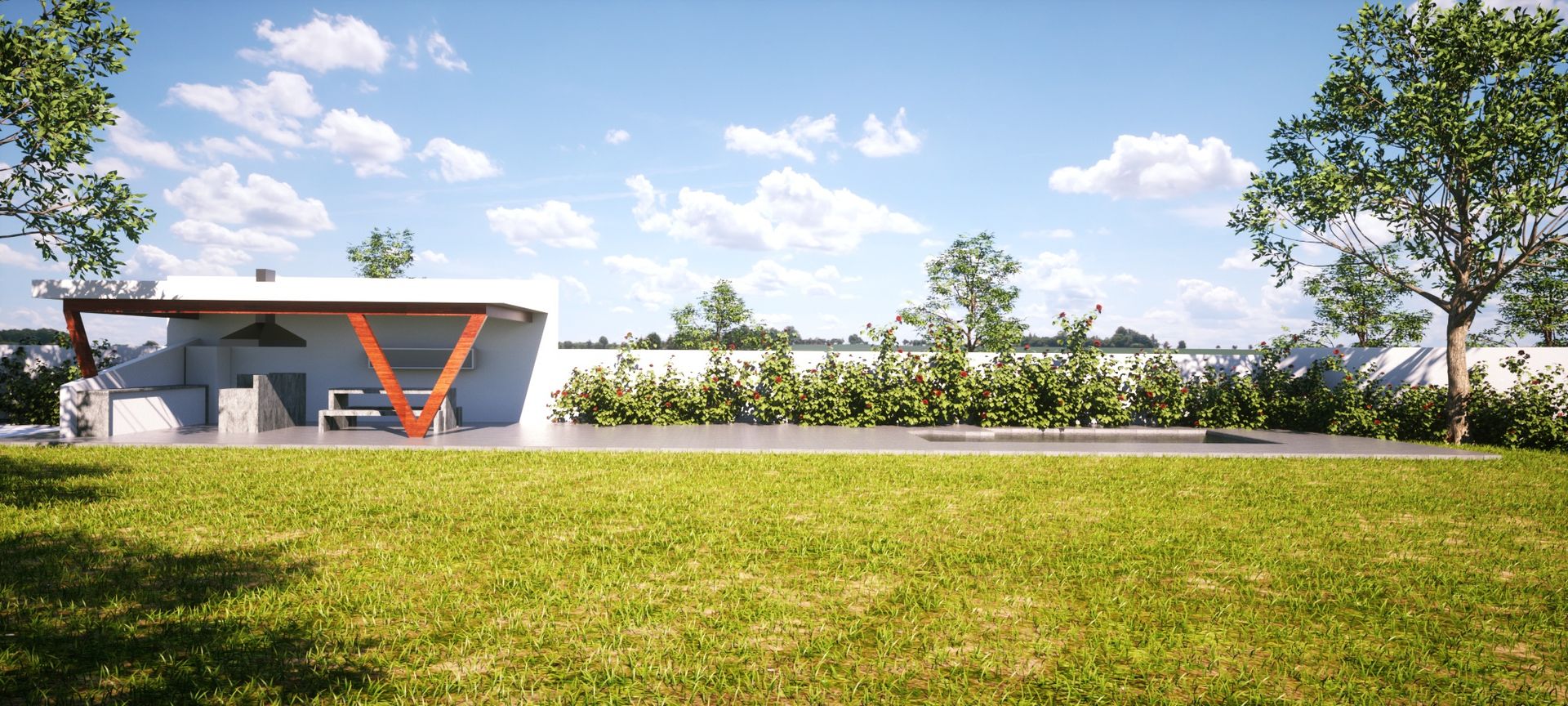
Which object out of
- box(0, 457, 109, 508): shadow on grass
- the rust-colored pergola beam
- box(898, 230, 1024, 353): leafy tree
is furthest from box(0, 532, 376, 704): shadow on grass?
box(898, 230, 1024, 353): leafy tree

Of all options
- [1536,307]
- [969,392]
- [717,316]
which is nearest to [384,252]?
[717,316]

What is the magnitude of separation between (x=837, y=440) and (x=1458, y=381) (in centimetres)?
968

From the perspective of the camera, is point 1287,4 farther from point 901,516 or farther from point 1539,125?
point 901,516

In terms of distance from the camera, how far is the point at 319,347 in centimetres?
1395

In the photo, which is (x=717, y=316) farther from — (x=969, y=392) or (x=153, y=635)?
(x=153, y=635)

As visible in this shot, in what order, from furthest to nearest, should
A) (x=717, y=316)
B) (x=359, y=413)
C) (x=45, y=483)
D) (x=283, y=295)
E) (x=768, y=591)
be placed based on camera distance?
(x=717, y=316), (x=359, y=413), (x=283, y=295), (x=45, y=483), (x=768, y=591)

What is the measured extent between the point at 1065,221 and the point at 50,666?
24024 mm

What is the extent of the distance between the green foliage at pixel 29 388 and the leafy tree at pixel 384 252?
24.6 metres

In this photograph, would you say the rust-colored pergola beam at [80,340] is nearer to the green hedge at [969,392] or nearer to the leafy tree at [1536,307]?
the green hedge at [969,392]

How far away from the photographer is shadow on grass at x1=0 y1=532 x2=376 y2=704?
9.75ft

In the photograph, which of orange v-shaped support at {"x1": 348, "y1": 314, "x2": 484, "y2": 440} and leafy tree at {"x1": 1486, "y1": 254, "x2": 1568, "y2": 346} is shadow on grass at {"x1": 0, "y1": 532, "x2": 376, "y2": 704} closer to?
orange v-shaped support at {"x1": 348, "y1": 314, "x2": 484, "y2": 440}

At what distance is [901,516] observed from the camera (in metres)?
6.17

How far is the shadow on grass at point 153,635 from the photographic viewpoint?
2971 millimetres

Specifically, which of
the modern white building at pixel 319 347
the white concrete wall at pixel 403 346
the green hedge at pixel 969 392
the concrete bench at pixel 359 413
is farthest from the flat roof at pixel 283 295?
the green hedge at pixel 969 392
